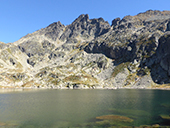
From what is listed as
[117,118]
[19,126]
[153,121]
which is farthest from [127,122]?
[19,126]

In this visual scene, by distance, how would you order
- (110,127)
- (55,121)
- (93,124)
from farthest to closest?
(55,121) → (93,124) → (110,127)

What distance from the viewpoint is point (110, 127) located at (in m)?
35.6

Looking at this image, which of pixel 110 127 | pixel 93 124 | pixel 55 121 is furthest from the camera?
pixel 55 121

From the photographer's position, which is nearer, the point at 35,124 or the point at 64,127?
the point at 64,127

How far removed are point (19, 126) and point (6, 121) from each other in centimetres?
741

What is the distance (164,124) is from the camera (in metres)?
37.5

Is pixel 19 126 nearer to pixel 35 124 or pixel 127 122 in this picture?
pixel 35 124

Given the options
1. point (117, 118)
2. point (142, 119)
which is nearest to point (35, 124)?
point (117, 118)

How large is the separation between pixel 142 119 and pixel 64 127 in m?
23.7

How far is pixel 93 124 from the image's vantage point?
125 feet

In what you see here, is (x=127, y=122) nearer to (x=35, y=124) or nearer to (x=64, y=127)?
(x=64, y=127)

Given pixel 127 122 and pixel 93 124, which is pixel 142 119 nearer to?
pixel 127 122

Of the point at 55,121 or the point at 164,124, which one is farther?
the point at 55,121

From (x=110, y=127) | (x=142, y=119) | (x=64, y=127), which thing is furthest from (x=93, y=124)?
(x=142, y=119)
